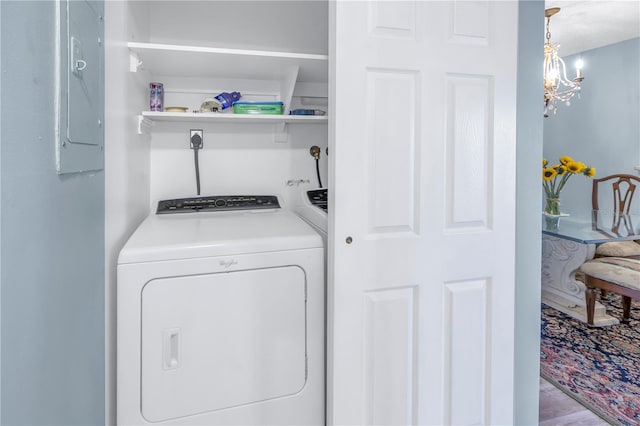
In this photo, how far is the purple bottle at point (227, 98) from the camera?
6.81 ft

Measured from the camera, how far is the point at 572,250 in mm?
3352

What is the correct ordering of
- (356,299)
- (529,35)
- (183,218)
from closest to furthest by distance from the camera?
(356,299), (529,35), (183,218)

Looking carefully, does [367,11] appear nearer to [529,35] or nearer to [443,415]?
[529,35]

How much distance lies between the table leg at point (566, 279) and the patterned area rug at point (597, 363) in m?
0.10

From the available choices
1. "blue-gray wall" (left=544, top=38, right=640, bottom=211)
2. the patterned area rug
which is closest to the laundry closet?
the patterned area rug

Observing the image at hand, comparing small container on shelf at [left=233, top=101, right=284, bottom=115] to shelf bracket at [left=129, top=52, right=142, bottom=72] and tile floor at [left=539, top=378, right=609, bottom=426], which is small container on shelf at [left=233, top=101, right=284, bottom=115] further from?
tile floor at [left=539, top=378, right=609, bottom=426]

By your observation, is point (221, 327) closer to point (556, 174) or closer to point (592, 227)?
point (556, 174)

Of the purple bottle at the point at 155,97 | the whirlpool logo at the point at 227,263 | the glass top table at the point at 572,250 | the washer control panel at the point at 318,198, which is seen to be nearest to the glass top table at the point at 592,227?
the glass top table at the point at 572,250

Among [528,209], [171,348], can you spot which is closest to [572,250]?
[528,209]

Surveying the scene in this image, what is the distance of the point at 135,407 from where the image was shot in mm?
1277

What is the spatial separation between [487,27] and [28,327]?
1.69m

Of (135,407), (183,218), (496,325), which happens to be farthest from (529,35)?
(135,407)

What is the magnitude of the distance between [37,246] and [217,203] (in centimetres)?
127

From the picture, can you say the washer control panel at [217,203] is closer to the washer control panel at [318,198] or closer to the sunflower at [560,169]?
the washer control panel at [318,198]
